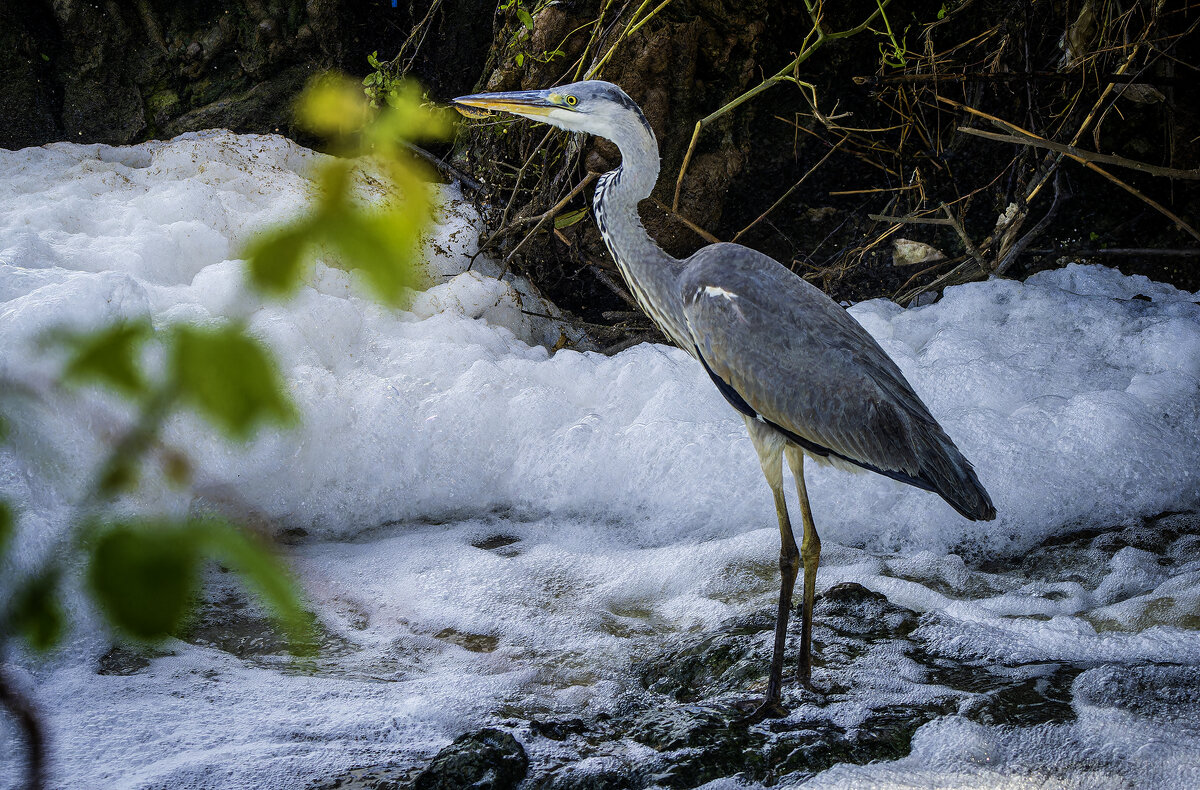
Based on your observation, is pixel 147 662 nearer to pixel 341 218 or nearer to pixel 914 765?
pixel 914 765

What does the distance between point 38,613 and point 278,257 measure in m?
0.26

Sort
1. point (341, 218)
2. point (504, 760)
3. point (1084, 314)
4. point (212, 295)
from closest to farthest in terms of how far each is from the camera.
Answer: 1. point (341, 218)
2. point (504, 760)
3. point (212, 295)
4. point (1084, 314)

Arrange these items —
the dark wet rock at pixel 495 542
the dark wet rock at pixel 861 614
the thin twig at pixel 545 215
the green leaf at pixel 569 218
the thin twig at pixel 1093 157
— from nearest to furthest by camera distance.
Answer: the dark wet rock at pixel 861 614 → the dark wet rock at pixel 495 542 → the thin twig at pixel 1093 157 → the thin twig at pixel 545 215 → the green leaf at pixel 569 218

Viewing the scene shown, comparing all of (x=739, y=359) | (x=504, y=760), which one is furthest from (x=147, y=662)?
→ (x=739, y=359)

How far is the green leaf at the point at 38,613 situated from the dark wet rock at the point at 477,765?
1.86 meters

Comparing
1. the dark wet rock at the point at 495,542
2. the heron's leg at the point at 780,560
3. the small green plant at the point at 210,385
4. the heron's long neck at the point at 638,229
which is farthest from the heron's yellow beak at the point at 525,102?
the small green plant at the point at 210,385

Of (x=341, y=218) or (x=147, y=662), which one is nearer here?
(x=341, y=218)

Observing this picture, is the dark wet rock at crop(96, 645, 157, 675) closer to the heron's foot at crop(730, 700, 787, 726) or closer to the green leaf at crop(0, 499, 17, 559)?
the heron's foot at crop(730, 700, 787, 726)

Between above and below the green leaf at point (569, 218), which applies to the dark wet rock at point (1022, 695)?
below

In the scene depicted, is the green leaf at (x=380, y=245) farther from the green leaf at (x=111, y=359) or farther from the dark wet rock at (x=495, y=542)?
the dark wet rock at (x=495, y=542)

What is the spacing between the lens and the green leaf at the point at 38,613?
484mm

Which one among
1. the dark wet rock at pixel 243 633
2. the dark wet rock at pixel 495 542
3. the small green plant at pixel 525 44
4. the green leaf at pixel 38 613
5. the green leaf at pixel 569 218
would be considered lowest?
the dark wet rock at pixel 495 542

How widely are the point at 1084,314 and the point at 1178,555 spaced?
6.43ft

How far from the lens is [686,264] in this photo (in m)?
3.21
